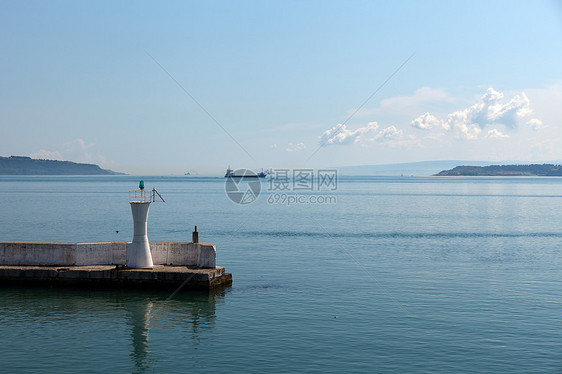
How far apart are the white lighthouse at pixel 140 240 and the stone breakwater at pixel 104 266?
1.46 feet

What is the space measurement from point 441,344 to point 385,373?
11.1 feet

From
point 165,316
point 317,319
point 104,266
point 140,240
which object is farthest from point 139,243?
point 317,319

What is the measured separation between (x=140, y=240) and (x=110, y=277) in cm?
213

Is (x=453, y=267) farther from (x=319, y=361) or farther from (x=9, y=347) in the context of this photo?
(x=9, y=347)

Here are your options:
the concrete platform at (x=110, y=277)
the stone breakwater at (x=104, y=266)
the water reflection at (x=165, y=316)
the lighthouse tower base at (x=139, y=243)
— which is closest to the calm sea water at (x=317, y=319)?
the water reflection at (x=165, y=316)

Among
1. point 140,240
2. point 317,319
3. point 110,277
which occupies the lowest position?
point 317,319

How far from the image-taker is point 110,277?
25.2m

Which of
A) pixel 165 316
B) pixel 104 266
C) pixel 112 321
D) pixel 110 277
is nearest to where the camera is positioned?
pixel 112 321

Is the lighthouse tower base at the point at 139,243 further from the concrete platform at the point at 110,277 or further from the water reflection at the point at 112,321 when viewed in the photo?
the water reflection at the point at 112,321

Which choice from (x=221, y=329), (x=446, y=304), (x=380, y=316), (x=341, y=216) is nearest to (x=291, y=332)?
(x=221, y=329)

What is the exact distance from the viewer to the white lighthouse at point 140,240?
25.1 metres

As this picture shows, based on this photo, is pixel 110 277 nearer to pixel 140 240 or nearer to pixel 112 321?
pixel 140 240

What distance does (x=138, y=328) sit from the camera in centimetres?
2044

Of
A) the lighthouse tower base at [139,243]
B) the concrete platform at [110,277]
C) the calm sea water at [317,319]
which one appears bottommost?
the calm sea water at [317,319]
